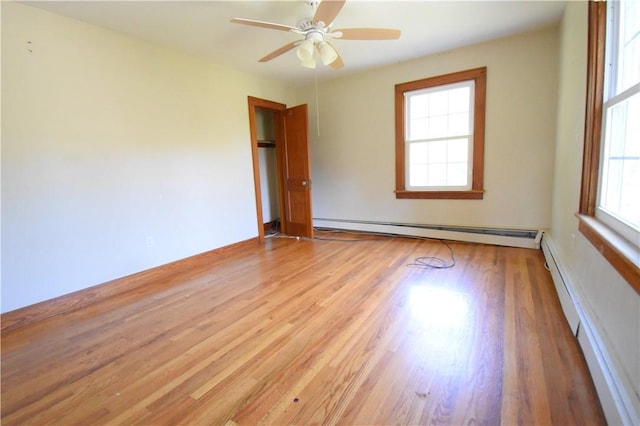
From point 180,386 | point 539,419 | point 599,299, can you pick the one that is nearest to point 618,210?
point 599,299

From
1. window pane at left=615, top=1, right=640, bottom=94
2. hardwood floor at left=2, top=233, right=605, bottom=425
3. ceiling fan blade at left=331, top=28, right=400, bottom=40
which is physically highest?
ceiling fan blade at left=331, top=28, right=400, bottom=40

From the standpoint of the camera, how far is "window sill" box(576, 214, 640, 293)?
3.62 ft

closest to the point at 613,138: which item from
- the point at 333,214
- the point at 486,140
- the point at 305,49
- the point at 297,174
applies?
the point at 486,140

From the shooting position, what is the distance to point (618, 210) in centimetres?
158

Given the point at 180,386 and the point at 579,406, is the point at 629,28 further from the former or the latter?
the point at 180,386

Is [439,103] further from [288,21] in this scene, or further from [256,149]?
[256,149]

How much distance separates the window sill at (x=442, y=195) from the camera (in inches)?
152

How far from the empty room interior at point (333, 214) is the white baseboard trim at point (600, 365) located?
0.6 inches

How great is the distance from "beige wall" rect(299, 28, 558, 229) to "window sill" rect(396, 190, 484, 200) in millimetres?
63

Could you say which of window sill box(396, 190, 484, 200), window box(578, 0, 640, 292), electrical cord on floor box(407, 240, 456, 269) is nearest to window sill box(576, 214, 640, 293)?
window box(578, 0, 640, 292)

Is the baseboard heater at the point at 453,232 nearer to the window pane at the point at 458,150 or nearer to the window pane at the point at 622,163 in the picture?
the window pane at the point at 458,150

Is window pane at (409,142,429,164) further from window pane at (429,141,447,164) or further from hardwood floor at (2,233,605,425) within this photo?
hardwood floor at (2,233,605,425)

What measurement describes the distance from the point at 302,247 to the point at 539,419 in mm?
3213

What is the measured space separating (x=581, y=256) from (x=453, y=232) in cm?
208
